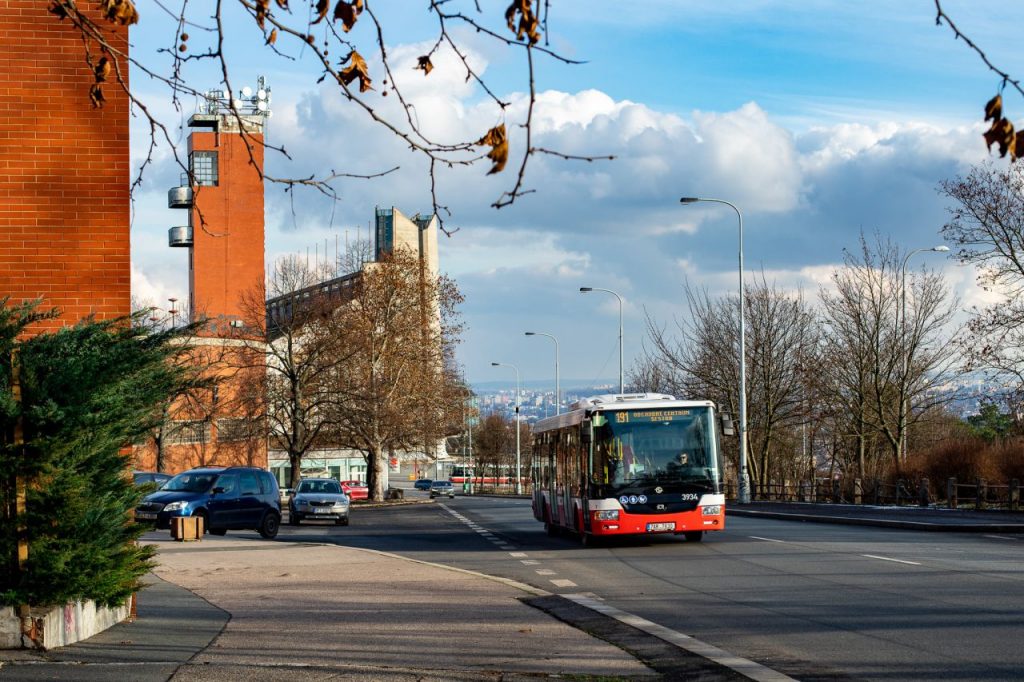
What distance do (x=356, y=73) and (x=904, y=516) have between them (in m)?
29.4

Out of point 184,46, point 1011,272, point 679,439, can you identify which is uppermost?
point 1011,272

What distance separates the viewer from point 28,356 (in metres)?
10.4

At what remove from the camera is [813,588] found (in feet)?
50.9

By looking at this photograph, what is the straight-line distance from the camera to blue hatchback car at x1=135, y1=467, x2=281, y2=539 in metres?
29.9

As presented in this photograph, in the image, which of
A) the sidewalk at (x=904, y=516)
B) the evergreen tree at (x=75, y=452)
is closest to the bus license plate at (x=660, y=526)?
the sidewalk at (x=904, y=516)

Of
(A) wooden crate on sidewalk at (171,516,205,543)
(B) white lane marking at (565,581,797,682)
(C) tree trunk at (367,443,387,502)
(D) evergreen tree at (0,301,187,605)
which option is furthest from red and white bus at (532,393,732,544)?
(C) tree trunk at (367,443,387,502)

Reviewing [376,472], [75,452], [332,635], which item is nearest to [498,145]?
[75,452]

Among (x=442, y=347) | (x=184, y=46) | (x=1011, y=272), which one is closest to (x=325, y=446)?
(x=442, y=347)

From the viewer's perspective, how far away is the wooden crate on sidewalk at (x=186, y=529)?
26141 millimetres

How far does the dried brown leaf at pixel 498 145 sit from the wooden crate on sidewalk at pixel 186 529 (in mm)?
21929

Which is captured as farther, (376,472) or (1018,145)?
(376,472)

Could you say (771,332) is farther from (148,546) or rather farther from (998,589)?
(148,546)

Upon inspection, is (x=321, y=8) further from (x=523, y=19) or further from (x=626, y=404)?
(x=626, y=404)

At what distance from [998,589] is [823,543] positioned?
9.02 m
